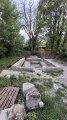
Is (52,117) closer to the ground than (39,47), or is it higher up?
closer to the ground

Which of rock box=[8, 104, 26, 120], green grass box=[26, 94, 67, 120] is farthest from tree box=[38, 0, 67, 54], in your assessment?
rock box=[8, 104, 26, 120]

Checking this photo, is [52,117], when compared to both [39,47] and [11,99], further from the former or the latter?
[39,47]

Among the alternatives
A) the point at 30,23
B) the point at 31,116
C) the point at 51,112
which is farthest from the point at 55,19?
the point at 31,116

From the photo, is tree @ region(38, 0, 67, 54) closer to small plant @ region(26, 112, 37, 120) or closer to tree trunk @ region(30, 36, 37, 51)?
tree trunk @ region(30, 36, 37, 51)

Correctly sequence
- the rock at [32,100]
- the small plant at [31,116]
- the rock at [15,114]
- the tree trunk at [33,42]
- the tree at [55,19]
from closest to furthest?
1. the rock at [15,114]
2. the small plant at [31,116]
3. the rock at [32,100]
4. the tree at [55,19]
5. the tree trunk at [33,42]

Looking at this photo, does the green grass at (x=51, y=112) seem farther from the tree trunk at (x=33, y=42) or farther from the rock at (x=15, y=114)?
the tree trunk at (x=33, y=42)

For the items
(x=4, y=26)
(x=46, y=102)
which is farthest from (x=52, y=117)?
(x=4, y=26)

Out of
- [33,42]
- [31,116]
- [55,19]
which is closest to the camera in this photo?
[31,116]

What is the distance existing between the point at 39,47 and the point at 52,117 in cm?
1375

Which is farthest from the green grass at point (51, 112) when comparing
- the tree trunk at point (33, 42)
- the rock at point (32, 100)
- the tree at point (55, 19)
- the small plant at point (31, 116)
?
the tree trunk at point (33, 42)

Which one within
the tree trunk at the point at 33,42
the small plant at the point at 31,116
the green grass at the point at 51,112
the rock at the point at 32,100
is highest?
the tree trunk at the point at 33,42

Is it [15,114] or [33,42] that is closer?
[15,114]

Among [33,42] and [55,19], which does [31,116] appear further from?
[33,42]

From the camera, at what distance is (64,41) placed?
29.4 ft
